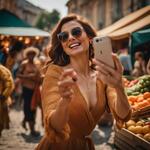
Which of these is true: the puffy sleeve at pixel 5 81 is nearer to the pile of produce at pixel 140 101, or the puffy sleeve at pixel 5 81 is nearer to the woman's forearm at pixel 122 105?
the pile of produce at pixel 140 101

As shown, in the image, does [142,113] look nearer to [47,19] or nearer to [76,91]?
[76,91]

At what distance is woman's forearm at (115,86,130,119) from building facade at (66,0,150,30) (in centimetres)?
2157

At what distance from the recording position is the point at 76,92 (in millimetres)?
2738

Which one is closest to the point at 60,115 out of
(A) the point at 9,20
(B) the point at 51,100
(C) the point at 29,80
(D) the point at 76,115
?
(B) the point at 51,100

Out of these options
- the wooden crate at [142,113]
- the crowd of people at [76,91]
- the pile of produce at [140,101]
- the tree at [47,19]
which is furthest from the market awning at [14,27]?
the tree at [47,19]

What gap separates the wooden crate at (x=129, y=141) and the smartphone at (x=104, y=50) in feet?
5.94

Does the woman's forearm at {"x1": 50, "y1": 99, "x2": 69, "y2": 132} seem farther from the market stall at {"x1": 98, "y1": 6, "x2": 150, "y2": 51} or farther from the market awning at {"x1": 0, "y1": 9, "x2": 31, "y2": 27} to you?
the market awning at {"x1": 0, "y1": 9, "x2": 31, "y2": 27}

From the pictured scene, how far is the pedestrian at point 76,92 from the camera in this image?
2.38m

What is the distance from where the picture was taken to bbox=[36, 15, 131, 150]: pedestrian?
238cm

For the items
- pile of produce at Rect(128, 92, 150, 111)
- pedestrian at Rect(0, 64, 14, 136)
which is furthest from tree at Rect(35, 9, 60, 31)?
pile of produce at Rect(128, 92, 150, 111)

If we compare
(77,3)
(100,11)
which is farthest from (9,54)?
(77,3)

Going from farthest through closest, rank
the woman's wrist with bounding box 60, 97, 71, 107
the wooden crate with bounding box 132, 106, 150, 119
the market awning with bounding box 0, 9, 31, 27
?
the market awning with bounding box 0, 9, 31, 27 → the wooden crate with bounding box 132, 106, 150, 119 → the woman's wrist with bounding box 60, 97, 71, 107

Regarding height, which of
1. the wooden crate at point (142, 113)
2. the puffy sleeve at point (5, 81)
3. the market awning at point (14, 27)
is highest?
the market awning at point (14, 27)

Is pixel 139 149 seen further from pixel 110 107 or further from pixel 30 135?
pixel 30 135
